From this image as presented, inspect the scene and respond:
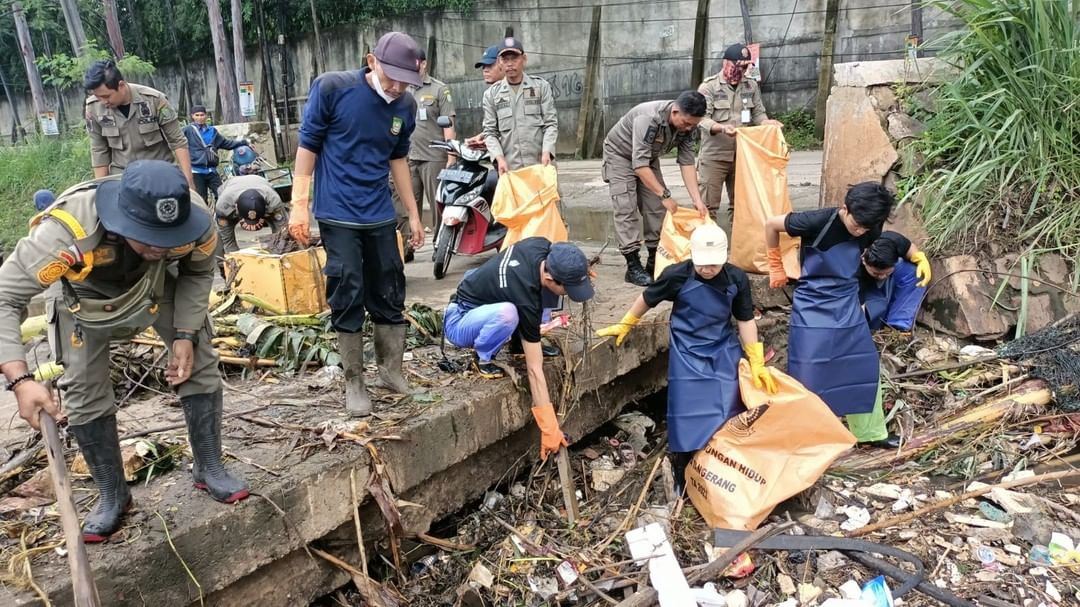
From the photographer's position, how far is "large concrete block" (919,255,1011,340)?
4508 mm

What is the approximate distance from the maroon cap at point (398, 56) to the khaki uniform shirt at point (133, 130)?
239cm

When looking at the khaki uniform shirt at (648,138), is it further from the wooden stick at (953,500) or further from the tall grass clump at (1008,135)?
the wooden stick at (953,500)

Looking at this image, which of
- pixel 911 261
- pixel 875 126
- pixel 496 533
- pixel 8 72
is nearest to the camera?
pixel 496 533

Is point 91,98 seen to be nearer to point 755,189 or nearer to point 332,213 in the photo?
point 332,213

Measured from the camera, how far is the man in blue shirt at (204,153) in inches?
267

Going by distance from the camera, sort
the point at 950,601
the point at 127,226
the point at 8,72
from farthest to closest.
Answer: the point at 8,72
the point at 950,601
the point at 127,226

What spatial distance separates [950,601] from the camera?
8.94ft

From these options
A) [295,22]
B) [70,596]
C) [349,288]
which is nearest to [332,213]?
[349,288]

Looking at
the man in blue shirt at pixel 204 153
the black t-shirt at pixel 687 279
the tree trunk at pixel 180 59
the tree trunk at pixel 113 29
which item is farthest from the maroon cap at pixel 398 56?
the tree trunk at pixel 180 59

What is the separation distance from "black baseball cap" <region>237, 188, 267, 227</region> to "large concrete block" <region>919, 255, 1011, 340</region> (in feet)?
14.9

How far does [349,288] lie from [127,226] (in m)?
1.04

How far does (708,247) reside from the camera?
3168 millimetres

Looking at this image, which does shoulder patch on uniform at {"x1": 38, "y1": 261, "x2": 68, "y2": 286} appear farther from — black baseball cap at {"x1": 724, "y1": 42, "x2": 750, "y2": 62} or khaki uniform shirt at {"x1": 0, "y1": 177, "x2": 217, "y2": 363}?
black baseball cap at {"x1": 724, "y1": 42, "x2": 750, "y2": 62}

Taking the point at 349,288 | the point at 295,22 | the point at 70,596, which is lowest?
the point at 70,596
